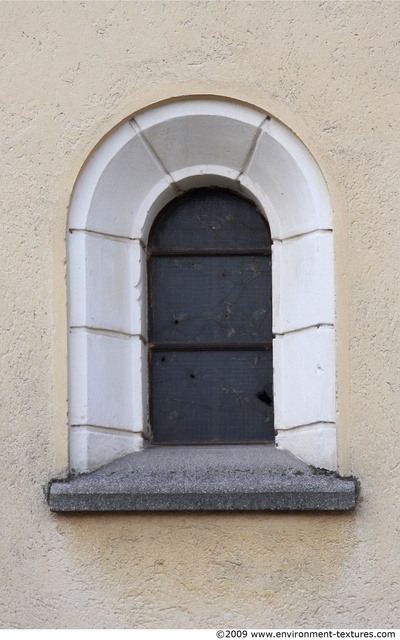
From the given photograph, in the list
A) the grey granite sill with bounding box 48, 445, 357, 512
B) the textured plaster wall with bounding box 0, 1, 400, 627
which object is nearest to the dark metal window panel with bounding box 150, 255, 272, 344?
the textured plaster wall with bounding box 0, 1, 400, 627

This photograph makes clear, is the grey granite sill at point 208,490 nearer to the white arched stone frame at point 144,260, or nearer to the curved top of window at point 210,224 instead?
the white arched stone frame at point 144,260

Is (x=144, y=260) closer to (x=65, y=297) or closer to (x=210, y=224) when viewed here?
(x=210, y=224)

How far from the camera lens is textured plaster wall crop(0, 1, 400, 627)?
14.8 ft

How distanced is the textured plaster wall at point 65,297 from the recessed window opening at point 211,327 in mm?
501

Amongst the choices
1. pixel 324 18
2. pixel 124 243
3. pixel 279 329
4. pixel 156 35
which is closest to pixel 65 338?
pixel 124 243

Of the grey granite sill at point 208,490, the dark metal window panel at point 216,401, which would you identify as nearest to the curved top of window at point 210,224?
the dark metal window panel at point 216,401

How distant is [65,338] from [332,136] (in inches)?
49.0

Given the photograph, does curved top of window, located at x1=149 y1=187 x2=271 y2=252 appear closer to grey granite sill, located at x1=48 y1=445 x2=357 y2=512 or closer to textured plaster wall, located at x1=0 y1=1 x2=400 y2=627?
textured plaster wall, located at x1=0 y1=1 x2=400 y2=627

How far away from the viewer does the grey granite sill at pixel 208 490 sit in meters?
4.48

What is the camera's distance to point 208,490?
4500mm

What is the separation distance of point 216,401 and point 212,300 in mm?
406

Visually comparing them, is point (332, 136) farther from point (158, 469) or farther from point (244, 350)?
point (158, 469)

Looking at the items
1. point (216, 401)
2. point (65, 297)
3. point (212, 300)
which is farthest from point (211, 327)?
point (65, 297)

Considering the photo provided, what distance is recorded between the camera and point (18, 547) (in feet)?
15.0
